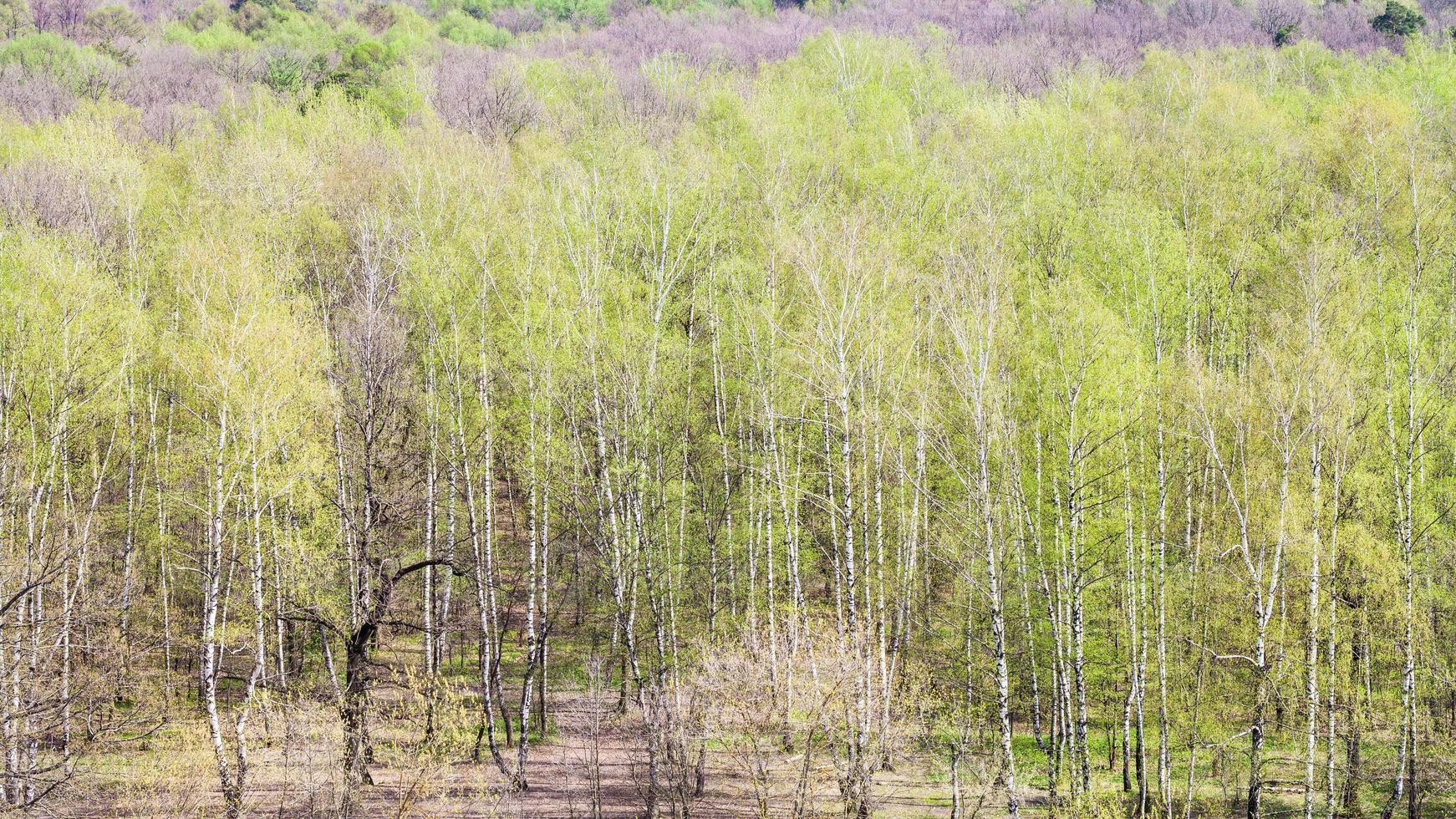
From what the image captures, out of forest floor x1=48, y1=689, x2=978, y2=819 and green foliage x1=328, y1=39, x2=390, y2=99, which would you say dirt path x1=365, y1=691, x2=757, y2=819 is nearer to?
forest floor x1=48, y1=689, x2=978, y2=819

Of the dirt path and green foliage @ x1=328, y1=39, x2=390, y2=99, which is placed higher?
green foliage @ x1=328, y1=39, x2=390, y2=99

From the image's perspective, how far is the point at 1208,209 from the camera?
106 ft

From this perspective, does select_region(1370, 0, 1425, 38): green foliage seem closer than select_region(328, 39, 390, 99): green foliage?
No

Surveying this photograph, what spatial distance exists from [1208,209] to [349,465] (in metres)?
24.9

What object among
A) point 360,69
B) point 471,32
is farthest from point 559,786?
point 471,32

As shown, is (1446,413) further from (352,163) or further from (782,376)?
(352,163)

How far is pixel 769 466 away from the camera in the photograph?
29344 mm

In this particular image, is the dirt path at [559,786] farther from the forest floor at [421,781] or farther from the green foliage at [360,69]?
the green foliage at [360,69]

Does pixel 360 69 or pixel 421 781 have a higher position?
pixel 360 69

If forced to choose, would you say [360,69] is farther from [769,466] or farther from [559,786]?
[559,786]

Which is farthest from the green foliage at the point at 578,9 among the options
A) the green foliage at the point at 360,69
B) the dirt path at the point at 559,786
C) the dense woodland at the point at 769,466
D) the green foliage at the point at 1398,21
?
the dirt path at the point at 559,786

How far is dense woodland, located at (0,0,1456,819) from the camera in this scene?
76.7ft

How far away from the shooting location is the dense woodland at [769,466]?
2339cm

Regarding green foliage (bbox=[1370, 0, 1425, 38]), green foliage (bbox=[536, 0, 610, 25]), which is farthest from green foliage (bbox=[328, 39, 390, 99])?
green foliage (bbox=[1370, 0, 1425, 38])
